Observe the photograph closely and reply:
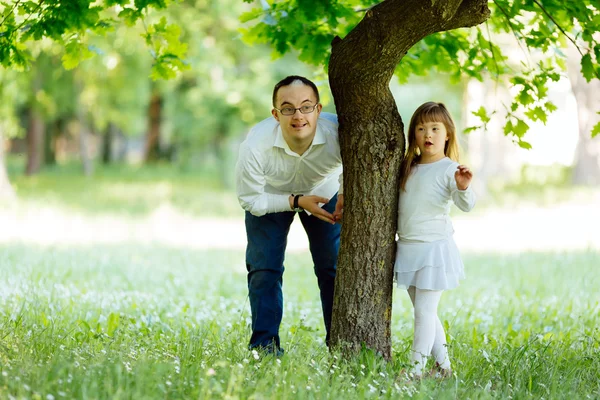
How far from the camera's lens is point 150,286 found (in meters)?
8.13

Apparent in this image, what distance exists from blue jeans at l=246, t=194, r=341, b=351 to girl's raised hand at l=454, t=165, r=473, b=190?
1095mm

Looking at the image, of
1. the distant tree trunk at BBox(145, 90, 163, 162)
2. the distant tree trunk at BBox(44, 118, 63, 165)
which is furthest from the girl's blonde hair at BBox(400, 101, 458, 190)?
the distant tree trunk at BBox(44, 118, 63, 165)

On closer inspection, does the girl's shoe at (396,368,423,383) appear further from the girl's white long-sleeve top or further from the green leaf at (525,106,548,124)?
the green leaf at (525,106,548,124)

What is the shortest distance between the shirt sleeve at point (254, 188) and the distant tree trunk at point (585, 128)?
60.7 feet

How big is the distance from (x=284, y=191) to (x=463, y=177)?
4.39ft

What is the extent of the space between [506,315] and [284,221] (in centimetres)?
324

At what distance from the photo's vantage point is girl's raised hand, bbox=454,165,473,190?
13.3 ft

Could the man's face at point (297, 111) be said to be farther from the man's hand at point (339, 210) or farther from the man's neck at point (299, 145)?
the man's hand at point (339, 210)

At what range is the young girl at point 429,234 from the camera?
4234 mm

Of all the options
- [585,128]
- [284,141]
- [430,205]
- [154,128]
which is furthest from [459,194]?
[154,128]

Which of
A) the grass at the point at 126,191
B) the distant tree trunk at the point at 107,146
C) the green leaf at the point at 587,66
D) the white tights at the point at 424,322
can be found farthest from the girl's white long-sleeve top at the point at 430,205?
the distant tree trunk at the point at 107,146

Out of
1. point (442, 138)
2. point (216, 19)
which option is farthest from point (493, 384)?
point (216, 19)

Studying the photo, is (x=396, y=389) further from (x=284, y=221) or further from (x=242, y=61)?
(x=242, y=61)

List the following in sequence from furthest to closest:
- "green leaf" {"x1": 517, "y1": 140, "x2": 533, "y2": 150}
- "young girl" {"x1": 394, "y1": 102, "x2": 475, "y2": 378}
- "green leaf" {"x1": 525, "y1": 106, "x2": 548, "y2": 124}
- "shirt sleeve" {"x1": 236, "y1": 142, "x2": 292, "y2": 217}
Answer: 1. "green leaf" {"x1": 525, "y1": 106, "x2": 548, "y2": 124}
2. "green leaf" {"x1": 517, "y1": 140, "x2": 533, "y2": 150}
3. "shirt sleeve" {"x1": 236, "y1": 142, "x2": 292, "y2": 217}
4. "young girl" {"x1": 394, "y1": 102, "x2": 475, "y2": 378}
